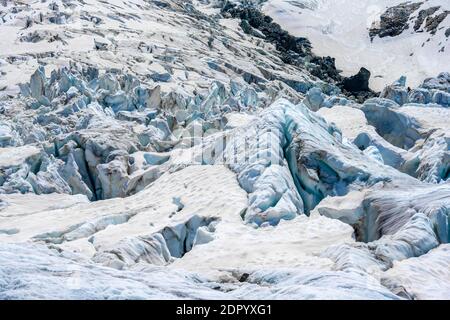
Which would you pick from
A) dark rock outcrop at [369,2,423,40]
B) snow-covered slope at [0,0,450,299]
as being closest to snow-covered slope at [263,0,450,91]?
dark rock outcrop at [369,2,423,40]

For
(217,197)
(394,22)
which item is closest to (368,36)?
(394,22)

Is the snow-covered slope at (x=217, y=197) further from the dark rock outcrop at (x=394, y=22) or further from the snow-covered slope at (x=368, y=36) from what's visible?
the dark rock outcrop at (x=394, y=22)

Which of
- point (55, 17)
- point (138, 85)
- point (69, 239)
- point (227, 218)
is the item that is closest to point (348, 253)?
point (227, 218)

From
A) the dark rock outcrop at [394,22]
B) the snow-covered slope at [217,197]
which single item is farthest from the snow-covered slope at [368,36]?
the snow-covered slope at [217,197]

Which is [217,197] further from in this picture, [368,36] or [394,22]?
[394,22]
